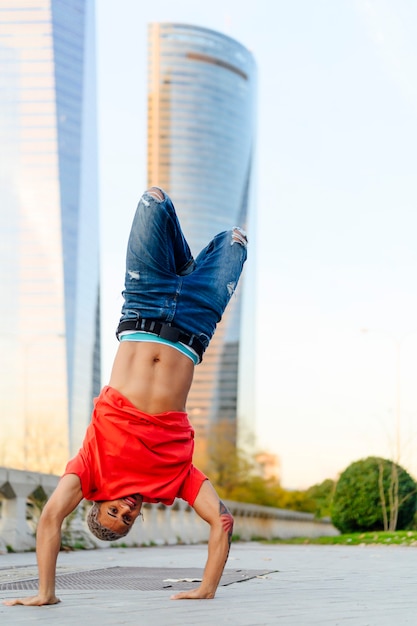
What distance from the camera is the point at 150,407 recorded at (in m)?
4.68

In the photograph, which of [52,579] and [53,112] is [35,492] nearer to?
[52,579]

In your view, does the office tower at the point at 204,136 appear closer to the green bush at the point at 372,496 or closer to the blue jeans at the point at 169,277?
the green bush at the point at 372,496

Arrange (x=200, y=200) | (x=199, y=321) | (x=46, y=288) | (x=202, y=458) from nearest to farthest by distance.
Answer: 1. (x=199, y=321)
2. (x=202, y=458)
3. (x=46, y=288)
4. (x=200, y=200)

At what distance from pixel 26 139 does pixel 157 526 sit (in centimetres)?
9705

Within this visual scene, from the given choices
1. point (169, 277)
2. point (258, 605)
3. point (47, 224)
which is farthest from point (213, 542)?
point (47, 224)

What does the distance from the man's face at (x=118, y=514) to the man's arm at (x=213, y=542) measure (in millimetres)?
427

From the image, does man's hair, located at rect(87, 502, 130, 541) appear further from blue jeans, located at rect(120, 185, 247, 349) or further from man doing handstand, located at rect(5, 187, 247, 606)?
blue jeans, located at rect(120, 185, 247, 349)

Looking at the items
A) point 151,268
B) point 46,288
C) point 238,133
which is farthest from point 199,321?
point 238,133

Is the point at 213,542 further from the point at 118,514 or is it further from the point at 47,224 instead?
the point at 47,224

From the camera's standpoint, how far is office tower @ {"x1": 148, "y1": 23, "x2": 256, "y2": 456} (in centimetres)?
13500

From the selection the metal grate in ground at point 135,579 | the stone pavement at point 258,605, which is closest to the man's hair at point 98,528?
the stone pavement at point 258,605

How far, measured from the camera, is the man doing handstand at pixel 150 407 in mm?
4539

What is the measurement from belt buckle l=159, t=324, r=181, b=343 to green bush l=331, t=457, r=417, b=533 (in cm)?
1674

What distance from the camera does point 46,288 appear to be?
341 ft
